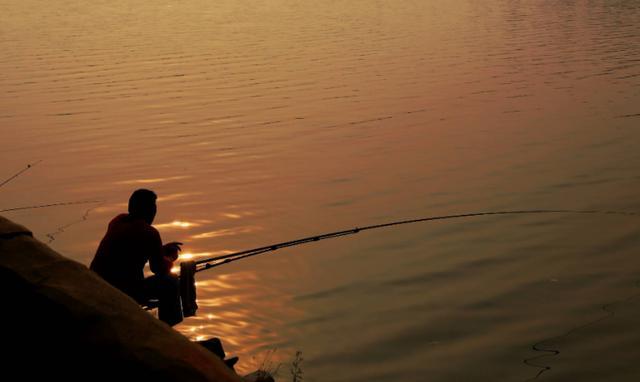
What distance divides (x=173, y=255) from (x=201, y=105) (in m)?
17.1

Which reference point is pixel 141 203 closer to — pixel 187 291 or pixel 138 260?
pixel 138 260

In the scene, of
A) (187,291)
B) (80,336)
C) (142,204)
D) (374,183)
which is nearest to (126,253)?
(142,204)

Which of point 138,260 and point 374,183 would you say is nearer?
point 138,260

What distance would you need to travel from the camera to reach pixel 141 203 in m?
7.28

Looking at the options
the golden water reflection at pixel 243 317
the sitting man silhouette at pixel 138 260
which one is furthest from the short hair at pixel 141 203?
the golden water reflection at pixel 243 317

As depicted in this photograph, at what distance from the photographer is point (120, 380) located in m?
3.81

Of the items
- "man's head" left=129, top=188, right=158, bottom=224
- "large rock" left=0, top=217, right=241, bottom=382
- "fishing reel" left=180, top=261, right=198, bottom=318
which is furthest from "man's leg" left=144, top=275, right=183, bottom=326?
"large rock" left=0, top=217, right=241, bottom=382

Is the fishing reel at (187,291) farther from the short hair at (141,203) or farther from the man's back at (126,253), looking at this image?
the short hair at (141,203)

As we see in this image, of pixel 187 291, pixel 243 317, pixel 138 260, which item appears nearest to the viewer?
pixel 187 291

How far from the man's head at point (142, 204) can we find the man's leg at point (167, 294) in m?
0.53

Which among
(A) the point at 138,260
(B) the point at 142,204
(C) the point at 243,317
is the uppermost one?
(B) the point at 142,204

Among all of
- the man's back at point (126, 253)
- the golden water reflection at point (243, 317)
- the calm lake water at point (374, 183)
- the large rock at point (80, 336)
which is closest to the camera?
the large rock at point (80, 336)

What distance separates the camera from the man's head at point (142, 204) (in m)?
7.27

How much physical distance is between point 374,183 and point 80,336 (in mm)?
11290
